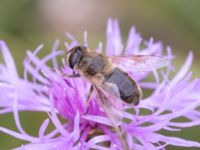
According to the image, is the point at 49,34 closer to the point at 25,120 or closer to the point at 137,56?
the point at 25,120

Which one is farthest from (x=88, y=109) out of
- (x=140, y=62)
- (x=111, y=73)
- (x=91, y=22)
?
(x=91, y=22)

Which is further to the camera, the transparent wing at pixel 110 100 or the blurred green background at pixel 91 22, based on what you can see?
the blurred green background at pixel 91 22

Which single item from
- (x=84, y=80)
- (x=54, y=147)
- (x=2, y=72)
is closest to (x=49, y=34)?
(x=2, y=72)

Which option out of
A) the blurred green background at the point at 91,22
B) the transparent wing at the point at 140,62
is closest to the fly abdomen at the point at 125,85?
the transparent wing at the point at 140,62

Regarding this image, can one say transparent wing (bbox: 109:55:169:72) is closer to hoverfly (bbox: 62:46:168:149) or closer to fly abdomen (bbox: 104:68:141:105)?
hoverfly (bbox: 62:46:168:149)

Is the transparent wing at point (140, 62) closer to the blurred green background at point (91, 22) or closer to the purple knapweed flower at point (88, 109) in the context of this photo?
the purple knapweed flower at point (88, 109)

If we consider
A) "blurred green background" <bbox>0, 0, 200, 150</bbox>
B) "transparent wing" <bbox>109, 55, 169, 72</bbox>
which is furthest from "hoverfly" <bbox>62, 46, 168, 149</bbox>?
"blurred green background" <bbox>0, 0, 200, 150</bbox>
